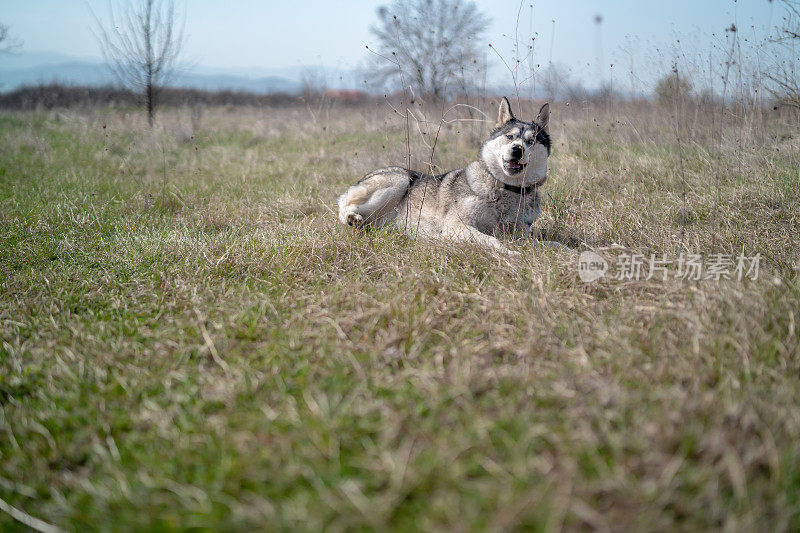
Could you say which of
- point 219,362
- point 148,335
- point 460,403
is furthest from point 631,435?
point 148,335

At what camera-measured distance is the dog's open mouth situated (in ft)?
14.0

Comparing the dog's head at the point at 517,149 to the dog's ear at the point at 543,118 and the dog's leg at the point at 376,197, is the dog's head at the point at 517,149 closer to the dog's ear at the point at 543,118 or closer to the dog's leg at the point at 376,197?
the dog's ear at the point at 543,118

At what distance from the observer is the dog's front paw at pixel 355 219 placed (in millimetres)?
4840

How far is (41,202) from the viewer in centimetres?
571

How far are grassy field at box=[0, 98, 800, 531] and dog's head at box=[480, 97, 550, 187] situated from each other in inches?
26.9

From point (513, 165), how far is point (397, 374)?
262 cm

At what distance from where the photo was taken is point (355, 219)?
4.86 m

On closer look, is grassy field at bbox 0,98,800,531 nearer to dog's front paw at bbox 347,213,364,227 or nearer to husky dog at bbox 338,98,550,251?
dog's front paw at bbox 347,213,364,227

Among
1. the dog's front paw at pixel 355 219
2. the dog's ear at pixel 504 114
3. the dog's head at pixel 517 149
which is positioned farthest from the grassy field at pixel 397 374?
the dog's ear at pixel 504 114

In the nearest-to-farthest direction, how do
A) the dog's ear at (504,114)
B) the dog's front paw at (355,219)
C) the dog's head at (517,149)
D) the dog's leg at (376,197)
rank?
the dog's head at (517,149), the dog's ear at (504,114), the dog's front paw at (355,219), the dog's leg at (376,197)

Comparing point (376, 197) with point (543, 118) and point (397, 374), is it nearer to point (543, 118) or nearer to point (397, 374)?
point (543, 118)

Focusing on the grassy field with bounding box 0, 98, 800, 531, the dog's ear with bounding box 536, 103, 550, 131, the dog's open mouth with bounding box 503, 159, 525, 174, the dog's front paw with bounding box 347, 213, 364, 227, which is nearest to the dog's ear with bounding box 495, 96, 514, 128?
the dog's ear with bounding box 536, 103, 550, 131


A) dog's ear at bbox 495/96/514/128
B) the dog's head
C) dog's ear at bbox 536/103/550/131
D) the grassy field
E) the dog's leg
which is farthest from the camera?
the dog's leg

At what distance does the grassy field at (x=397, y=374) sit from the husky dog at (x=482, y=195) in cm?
44
